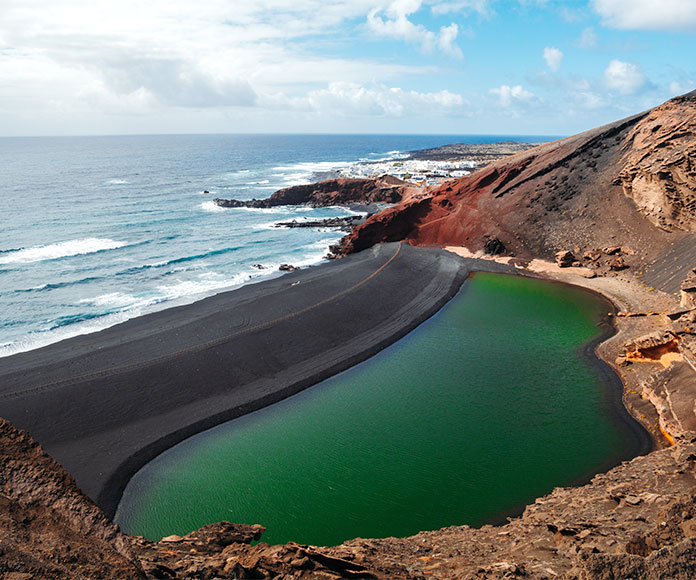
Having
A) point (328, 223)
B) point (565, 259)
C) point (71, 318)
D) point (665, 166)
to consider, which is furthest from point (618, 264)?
point (71, 318)

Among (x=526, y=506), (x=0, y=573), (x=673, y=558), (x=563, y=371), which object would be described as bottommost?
(x=526, y=506)

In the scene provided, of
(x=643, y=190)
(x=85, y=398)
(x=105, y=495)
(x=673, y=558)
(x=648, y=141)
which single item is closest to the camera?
(x=673, y=558)

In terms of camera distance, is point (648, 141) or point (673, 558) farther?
point (648, 141)

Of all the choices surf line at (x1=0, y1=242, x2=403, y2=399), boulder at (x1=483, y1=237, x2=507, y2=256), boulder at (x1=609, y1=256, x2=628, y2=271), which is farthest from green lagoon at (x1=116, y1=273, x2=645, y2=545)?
boulder at (x1=483, y1=237, x2=507, y2=256)

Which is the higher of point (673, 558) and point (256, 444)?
point (673, 558)

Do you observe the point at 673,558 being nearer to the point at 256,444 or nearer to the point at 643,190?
the point at 256,444

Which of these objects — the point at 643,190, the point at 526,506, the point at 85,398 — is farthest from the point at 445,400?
the point at 643,190

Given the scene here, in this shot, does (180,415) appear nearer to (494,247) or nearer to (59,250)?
(494,247)
